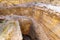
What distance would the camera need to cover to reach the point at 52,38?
142 cm

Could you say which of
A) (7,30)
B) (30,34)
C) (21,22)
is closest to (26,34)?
(30,34)

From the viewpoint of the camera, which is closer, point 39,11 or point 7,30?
point 7,30

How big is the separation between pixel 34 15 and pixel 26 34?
1.20 feet

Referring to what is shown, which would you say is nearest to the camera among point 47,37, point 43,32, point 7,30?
point 7,30

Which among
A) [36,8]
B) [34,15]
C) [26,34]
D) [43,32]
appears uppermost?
[36,8]

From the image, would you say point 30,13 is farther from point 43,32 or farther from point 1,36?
point 1,36

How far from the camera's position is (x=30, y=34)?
2.14 m

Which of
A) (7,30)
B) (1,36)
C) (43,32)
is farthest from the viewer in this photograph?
(43,32)

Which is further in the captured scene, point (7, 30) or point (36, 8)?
point (36, 8)

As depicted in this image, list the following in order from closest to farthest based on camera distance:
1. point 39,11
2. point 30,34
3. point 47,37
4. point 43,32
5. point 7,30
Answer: point 7,30 → point 47,37 → point 43,32 → point 39,11 → point 30,34

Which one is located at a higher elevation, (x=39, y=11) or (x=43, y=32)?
(x=39, y=11)

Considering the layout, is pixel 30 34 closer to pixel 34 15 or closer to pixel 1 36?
pixel 34 15

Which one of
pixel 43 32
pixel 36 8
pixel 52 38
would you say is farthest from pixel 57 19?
pixel 36 8

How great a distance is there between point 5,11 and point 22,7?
12.6 inches
